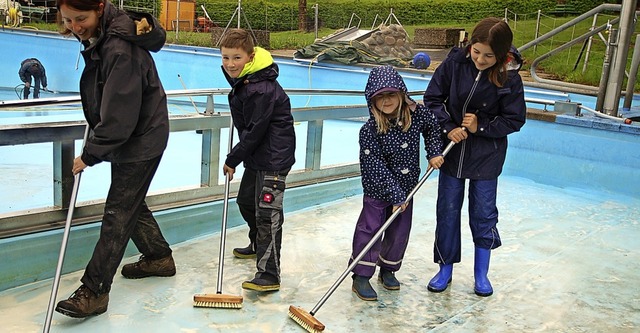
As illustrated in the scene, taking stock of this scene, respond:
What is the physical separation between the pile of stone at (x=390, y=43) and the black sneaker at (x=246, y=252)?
36.2 ft

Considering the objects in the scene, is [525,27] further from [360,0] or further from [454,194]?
[454,194]

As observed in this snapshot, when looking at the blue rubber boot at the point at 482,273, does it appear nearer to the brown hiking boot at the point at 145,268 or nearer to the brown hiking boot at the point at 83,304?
the brown hiking boot at the point at 145,268

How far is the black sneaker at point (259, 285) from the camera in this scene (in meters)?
2.87

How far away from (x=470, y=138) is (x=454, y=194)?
0.86 ft

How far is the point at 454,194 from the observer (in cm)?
300

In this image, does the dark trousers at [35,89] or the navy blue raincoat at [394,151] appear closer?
the navy blue raincoat at [394,151]

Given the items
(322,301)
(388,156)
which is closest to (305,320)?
(322,301)

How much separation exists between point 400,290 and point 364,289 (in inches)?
9.2

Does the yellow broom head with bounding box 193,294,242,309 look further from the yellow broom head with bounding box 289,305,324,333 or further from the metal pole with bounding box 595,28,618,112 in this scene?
the metal pole with bounding box 595,28,618,112

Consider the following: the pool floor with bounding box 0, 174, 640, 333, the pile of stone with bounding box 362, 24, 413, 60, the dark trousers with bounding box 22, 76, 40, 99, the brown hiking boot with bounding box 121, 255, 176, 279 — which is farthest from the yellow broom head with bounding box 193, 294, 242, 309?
the pile of stone with bounding box 362, 24, 413, 60

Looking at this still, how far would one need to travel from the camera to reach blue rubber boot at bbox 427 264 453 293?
3.06 metres

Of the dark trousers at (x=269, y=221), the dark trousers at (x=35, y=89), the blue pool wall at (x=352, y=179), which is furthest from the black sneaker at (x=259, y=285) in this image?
the dark trousers at (x=35, y=89)

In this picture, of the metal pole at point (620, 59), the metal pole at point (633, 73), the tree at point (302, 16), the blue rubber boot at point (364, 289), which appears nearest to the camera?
the blue rubber boot at point (364, 289)

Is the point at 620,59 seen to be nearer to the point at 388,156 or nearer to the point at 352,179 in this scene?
the point at 352,179
